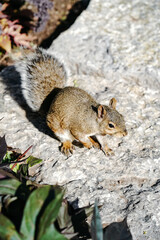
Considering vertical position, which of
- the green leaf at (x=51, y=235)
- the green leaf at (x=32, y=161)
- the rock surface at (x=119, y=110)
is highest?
the green leaf at (x=51, y=235)

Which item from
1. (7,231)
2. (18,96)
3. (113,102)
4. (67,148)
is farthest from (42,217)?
(18,96)

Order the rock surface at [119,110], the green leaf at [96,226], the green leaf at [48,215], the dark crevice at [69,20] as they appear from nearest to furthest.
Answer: the green leaf at [48,215] < the green leaf at [96,226] < the rock surface at [119,110] < the dark crevice at [69,20]

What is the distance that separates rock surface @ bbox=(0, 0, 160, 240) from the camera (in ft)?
7.19

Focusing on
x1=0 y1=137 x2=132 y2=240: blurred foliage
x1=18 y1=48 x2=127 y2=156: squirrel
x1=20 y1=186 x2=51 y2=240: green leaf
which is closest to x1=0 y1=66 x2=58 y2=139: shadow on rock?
x1=18 y1=48 x2=127 y2=156: squirrel

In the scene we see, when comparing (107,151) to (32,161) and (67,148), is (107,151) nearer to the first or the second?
(67,148)

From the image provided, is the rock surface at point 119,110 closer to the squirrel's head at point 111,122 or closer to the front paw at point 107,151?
the front paw at point 107,151

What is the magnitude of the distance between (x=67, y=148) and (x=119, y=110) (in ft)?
2.42

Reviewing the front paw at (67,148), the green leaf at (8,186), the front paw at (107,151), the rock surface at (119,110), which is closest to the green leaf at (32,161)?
the rock surface at (119,110)

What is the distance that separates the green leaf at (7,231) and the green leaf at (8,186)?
201 millimetres

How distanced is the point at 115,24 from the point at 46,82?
1657mm

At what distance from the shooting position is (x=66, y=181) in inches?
90.5

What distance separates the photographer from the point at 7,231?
1495 millimetres

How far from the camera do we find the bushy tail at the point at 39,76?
2.76 m

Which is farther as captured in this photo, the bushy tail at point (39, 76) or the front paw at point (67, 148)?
the bushy tail at point (39, 76)
